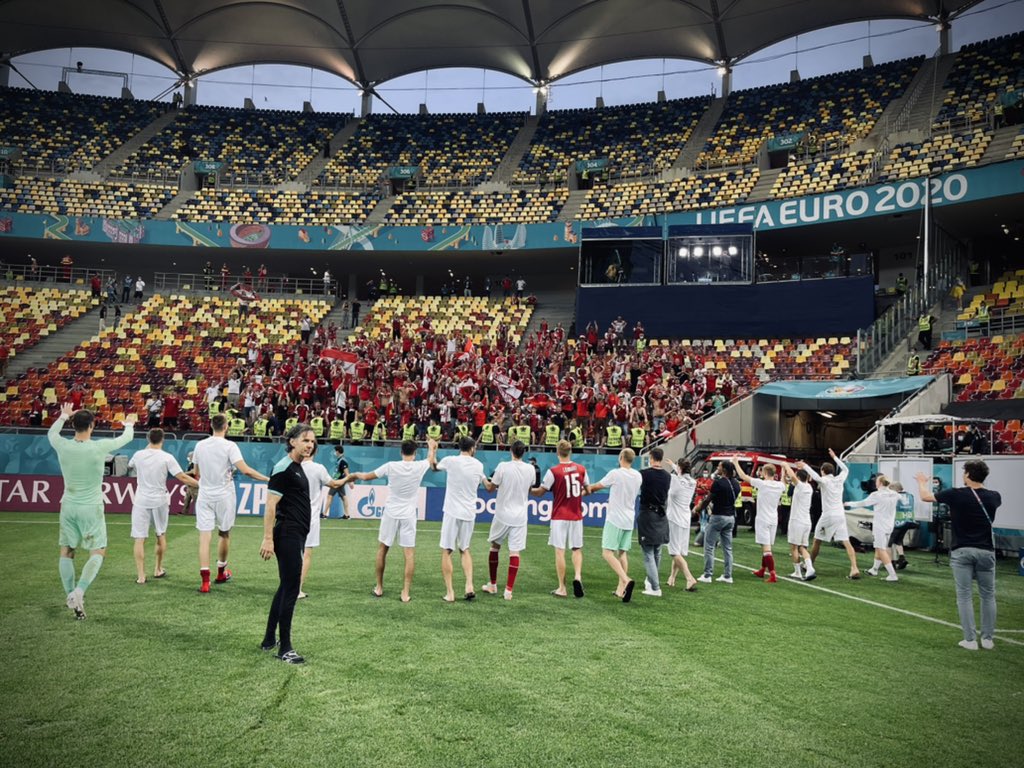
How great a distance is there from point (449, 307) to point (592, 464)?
Answer: 18264mm

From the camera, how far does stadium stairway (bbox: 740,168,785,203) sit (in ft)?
117

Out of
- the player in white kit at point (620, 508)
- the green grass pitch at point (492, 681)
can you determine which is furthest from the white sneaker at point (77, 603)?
the player in white kit at point (620, 508)

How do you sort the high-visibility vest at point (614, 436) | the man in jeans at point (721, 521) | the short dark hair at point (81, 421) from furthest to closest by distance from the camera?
1. the high-visibility vest at point (614, 436)
2. the man in jeans at point (721, 521)
3. the short dark hair at point (81, 421)

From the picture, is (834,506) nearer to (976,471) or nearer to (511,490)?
(976,471)

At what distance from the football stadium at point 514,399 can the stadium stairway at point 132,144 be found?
45cm

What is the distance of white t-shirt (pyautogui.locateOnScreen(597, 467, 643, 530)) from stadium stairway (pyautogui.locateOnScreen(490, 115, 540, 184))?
3597 cm

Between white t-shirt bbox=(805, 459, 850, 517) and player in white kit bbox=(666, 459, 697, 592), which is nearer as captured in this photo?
player in white kit bbox=(666, 459, 697, 592)

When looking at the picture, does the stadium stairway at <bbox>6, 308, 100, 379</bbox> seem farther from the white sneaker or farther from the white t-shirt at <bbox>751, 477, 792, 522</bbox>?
the white t-shirt at <bbox>751, 477, 792, 522</bbox>

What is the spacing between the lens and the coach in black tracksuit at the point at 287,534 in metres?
6.48

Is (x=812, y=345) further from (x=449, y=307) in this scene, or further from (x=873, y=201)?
(x=449, y=307)

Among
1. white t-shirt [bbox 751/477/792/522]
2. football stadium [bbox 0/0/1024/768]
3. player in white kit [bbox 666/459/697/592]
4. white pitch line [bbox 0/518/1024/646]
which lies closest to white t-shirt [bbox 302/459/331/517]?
football stadium [bbox 0/0/1024/768]

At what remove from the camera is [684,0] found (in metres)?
43.1

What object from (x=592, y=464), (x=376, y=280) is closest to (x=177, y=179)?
(x=376, y=280)

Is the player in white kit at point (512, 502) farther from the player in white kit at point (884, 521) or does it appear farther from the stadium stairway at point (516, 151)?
the stadium stairway at point (516, 151)
